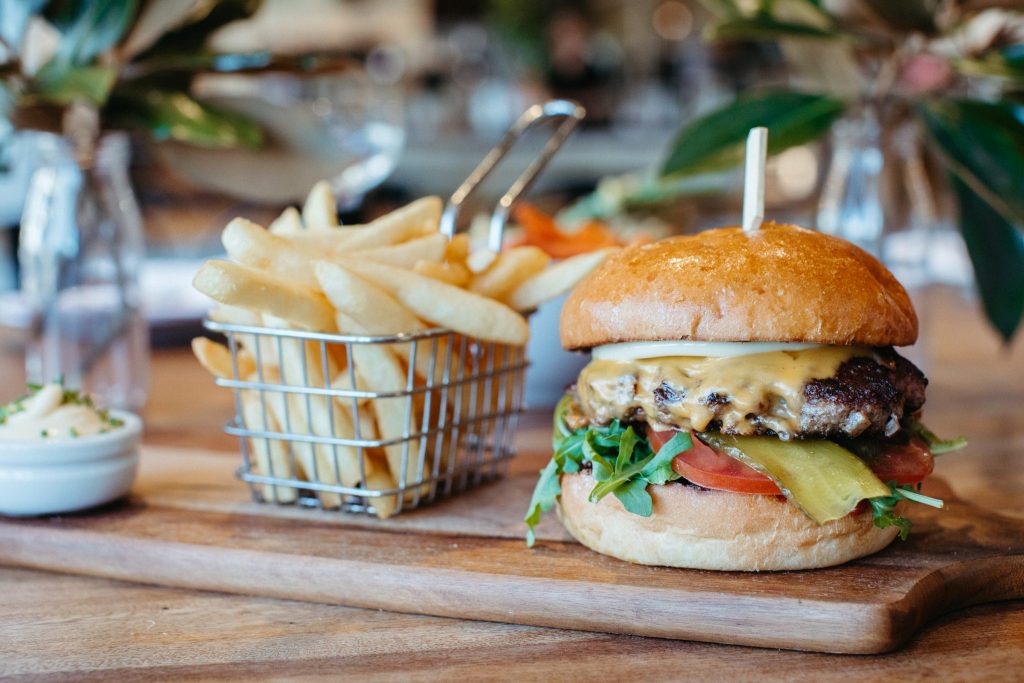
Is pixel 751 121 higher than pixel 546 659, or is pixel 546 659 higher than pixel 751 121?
pixel 751 121

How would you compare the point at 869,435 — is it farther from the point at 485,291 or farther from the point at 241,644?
the point at 241,644

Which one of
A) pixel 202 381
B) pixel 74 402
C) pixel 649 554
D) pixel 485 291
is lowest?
pixel 202 381

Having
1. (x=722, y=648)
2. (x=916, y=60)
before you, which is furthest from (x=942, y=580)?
(x=916, y=60)

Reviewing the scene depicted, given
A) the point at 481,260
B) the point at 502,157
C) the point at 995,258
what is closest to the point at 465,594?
the point at 481,260

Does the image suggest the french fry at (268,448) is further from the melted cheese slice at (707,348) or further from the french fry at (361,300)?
the melted cheese slice at (707,348)

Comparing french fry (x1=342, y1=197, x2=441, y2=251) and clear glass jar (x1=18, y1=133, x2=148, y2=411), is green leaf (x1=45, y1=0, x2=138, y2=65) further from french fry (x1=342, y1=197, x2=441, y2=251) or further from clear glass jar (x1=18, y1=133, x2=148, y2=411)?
french fry (x1=342, y1=197, x2=441, y2=251)

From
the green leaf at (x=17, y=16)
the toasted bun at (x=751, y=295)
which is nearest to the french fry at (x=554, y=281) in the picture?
the toasted bun at (x=751, y=295)

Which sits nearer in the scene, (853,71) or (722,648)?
(722,648)
